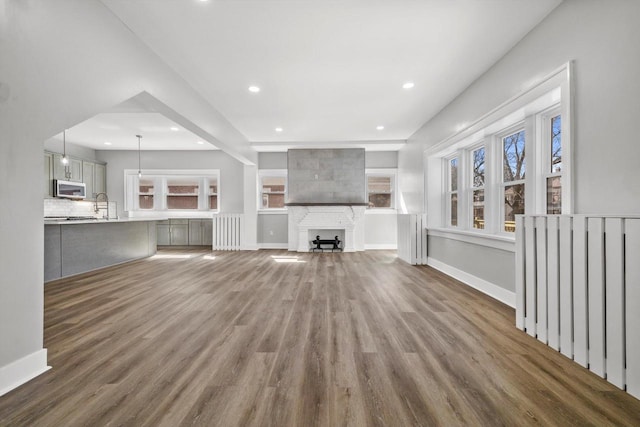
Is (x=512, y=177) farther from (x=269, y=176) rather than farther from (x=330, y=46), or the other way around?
(x=269, y=176)

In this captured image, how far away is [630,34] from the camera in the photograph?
1672 millimetres

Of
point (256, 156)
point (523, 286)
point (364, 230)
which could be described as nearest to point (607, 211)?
point (523, 286)

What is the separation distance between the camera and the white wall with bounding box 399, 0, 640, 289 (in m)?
1.67

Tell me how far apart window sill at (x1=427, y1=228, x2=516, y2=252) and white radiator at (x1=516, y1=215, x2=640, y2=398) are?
711 millimetres

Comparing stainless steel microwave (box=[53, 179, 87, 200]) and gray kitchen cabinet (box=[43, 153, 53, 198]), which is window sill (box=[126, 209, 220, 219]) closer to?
stainless steel microwave (box=[53, 179, 87, 200])

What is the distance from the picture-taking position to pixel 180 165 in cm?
784

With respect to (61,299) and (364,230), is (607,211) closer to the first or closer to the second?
(61,299)

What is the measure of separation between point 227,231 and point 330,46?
227 inches

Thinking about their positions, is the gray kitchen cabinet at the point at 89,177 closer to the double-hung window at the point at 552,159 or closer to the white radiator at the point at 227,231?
the white radiator at the point at 227,231

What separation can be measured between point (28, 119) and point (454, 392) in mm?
2745

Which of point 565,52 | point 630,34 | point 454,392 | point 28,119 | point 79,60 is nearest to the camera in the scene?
point 454,392

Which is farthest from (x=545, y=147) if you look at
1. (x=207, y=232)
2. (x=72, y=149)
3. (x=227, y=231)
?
(x=72, y=149)

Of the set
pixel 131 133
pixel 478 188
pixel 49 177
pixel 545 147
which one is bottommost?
pixel 478 188

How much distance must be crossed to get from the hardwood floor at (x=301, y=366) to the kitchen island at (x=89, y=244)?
124 centimetres
